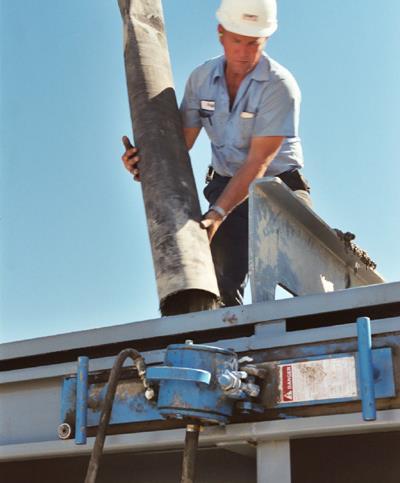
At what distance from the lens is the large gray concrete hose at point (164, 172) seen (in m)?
2.67

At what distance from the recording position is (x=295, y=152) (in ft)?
12.5

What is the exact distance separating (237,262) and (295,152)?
20.8 inches

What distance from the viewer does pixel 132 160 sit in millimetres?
3152

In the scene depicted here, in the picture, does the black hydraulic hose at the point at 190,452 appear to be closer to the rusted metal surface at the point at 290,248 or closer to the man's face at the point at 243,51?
the rusted metal surface at the point at 290,248

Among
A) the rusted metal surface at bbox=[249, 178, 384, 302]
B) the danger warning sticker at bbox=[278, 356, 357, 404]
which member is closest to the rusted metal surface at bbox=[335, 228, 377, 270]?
the rusted metal surface at bbox=[249, 178, 384, 302]

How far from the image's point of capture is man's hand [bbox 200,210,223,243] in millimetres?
2902

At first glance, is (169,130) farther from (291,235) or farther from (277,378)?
(277,378)

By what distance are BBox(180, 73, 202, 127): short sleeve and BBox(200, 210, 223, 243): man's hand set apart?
2.14 ft

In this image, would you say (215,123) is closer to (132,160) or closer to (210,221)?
(132,160)

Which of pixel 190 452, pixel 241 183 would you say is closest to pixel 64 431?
pixel 190 452

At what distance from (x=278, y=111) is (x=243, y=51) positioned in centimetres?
32

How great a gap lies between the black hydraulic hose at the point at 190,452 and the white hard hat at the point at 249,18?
2045 mm

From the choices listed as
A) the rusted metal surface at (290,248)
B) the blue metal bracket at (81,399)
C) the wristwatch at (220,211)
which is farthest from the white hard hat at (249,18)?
the blue metal bracket at (81,399)

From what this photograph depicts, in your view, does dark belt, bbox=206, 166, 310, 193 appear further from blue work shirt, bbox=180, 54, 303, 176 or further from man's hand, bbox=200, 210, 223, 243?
man's hand, bbox=200, 210, 223, 243
